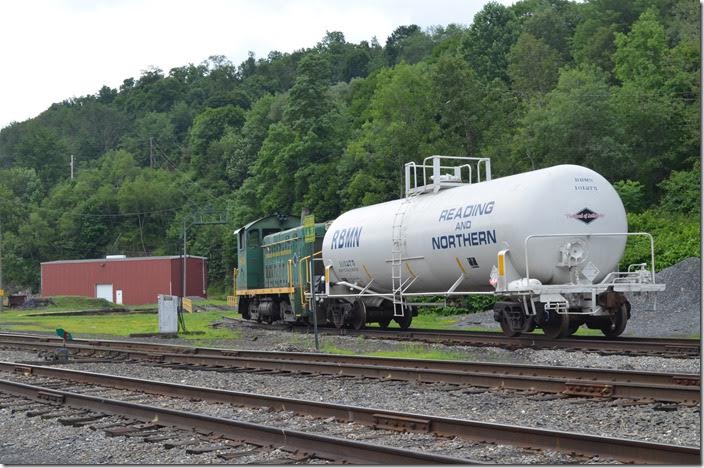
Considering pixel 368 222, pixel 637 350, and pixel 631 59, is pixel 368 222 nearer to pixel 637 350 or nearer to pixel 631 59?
pixel 637 350

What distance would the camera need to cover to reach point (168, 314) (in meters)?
26.7

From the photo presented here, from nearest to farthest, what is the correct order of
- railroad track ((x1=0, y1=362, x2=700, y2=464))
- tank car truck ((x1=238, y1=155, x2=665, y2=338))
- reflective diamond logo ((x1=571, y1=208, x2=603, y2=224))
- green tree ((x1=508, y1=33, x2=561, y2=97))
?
1. railroad track ((x1=0, y1=362, x2=700, y2=464))
2. tank car truck ((x1=238, y1=155, x2=665, y2=338))
3. reflective diamond logo ((x1=571, y1=208, x2=603, y2=224))
4. green tree ((x1=508, y1=33, x2=561, y2=97))

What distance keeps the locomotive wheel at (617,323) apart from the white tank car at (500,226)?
953 millimetres

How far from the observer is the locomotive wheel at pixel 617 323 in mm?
18234

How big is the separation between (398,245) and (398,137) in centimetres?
2925

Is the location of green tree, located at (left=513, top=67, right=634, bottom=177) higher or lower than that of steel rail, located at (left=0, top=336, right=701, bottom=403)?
higher

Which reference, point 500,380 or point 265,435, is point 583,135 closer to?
point 500,380

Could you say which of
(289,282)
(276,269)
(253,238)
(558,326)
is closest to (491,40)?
(253,238)

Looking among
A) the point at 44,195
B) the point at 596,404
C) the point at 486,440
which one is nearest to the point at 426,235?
the point at 596,404

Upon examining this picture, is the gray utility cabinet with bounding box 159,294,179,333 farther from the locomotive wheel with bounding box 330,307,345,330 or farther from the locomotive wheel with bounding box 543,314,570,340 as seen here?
the locomotive wheel with bounding box 543,314,570,340

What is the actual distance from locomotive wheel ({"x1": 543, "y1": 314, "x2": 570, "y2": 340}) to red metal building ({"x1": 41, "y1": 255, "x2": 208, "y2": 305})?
52267 mm

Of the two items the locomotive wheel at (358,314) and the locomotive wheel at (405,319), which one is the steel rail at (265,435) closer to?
the locomotive wheel at (358,314)

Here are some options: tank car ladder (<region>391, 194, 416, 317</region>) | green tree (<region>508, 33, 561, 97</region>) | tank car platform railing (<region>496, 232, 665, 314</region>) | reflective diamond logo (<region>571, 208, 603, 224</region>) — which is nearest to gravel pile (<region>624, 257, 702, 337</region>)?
tank car platform railing (<region>496, 232, 665, 314</region>)

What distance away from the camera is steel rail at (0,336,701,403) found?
10305 mm
